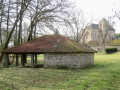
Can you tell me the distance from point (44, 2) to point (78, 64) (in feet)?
28.5

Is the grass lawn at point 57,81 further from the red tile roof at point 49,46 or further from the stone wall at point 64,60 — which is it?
the red tile roof at point 49,46

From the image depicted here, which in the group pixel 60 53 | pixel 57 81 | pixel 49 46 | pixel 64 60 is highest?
pixel 49 46

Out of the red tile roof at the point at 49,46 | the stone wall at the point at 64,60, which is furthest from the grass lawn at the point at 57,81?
the red tile roof at the point at 49,46

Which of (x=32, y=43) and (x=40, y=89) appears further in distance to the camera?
(x=32, y=43)

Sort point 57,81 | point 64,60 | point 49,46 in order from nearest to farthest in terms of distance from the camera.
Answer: point 57,81 → point 64,60 → point 49,46

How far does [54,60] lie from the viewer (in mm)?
17453

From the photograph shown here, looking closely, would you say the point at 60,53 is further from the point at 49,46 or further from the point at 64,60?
the point at 49,46

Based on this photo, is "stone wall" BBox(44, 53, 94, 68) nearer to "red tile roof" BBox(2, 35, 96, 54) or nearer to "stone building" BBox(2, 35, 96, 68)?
"stone building" BBox(2, 35, 96, 68)

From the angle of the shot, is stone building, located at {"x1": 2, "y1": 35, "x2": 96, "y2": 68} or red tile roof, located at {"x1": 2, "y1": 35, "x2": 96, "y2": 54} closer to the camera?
stone building, located at {"x1": 2, "y1": 35, "x2": 96, "y2": 68}

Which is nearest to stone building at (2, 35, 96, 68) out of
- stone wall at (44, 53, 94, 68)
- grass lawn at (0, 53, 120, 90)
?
stone wall at (44, 53, 94, 68)

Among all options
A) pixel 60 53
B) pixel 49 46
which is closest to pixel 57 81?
pixel 60 53

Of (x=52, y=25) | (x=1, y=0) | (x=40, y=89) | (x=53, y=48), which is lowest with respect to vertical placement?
(x=40, y=89)

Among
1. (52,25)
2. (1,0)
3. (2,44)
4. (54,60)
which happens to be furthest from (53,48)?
(2,44)

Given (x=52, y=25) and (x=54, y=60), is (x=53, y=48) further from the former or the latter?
(x=52, y=25)
